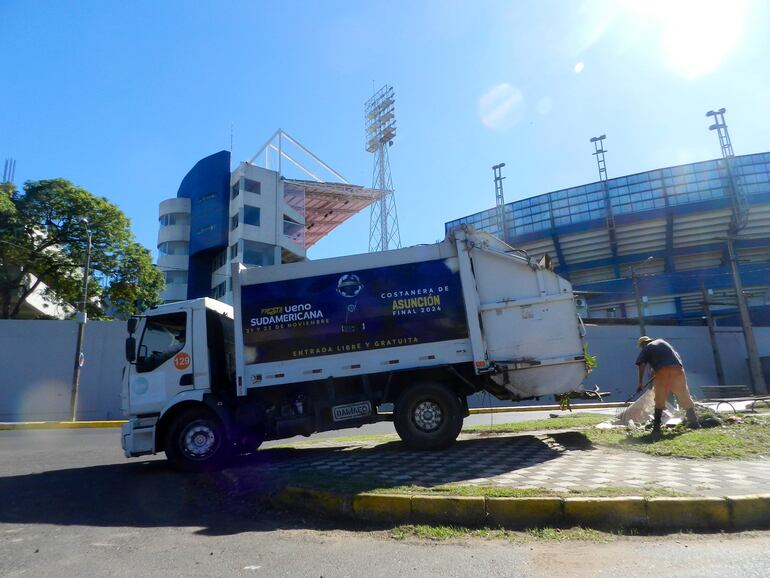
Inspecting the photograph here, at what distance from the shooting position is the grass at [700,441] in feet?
19.2

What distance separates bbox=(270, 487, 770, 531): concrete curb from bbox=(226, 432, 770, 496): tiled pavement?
0.82 feet

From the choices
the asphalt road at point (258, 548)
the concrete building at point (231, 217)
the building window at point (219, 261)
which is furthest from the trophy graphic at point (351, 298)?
the building window at point (219, 261)

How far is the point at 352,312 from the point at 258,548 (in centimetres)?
393

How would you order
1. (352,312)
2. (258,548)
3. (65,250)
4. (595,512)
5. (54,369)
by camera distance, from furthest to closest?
1. (65,250)
2. (54,369)
3. (352,312)
4. (595,512)
5. (258,548)

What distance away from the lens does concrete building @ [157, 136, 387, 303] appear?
37.6 meters

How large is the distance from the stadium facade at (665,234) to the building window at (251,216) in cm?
2827

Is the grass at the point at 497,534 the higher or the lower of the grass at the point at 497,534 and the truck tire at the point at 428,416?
the lower

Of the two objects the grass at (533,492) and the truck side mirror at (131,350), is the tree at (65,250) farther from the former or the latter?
the grass at (533,492)

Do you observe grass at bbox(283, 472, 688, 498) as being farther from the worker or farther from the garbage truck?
the worker

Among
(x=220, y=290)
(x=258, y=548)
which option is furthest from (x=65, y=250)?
(x=258, y=548)

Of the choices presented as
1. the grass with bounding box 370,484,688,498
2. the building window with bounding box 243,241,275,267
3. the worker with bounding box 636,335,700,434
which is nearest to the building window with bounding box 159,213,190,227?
the building window with bounding box 243,241,275,267

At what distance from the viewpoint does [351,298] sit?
723cm

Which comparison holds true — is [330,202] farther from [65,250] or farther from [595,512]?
[595,512]

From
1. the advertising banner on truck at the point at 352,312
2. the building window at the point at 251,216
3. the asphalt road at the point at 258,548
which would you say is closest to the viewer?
the asphalt road at the point at 258,548
